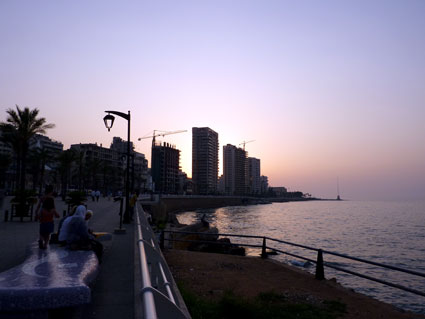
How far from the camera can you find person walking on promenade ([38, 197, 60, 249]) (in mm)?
8226

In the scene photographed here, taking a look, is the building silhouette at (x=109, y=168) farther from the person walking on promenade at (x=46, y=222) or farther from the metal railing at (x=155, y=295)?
the metal railing at (x=155, y=295)

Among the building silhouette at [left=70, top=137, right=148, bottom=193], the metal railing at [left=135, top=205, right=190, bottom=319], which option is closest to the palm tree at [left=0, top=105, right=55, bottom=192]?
the metal railing at [left=135, top=205, right=190, bottom=319]

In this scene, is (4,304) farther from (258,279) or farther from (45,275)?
(258,279)

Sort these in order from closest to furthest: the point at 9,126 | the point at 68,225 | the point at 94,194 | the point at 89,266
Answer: the point at 89,266
the point at 68,225
the point at 9,126
the point at 94,194

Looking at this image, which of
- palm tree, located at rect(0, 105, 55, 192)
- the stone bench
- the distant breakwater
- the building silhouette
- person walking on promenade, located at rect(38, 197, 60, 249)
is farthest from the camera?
the building silhouette

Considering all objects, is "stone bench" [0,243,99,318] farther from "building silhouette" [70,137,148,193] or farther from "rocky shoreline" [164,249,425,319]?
"building silhouette" [70,137,148,193]

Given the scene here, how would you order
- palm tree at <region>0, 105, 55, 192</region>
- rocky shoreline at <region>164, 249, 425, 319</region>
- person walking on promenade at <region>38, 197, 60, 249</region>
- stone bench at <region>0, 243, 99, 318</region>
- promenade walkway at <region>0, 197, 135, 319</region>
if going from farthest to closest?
palm tree at <region>0, 105, 55, 192</region> < rocky shoreline at <region>164, 249, 425, 319</region> < person walking on promenade at <region>38, 197, 60, 249</region> < promenade walkway at <region>0, 197, 135, 319</region> < stone bench at <region>0, 243, 99, 318</region>

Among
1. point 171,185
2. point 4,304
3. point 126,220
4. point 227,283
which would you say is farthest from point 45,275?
point 171,185

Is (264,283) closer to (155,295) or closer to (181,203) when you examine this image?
(155,295)

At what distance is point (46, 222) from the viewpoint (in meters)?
8.40

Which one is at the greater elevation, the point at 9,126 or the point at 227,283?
the point at 9,126

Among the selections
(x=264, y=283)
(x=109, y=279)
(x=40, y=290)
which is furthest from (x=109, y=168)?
(x=40, y=290)

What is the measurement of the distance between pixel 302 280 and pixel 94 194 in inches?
1672

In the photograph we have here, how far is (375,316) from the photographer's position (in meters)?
8.30
